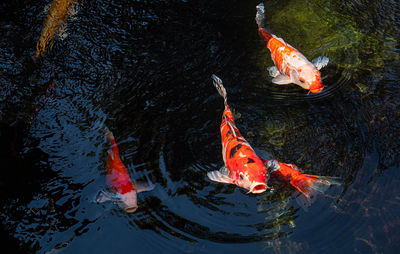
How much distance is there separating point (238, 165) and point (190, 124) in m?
1.21

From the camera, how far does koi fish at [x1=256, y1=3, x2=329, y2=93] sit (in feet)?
17.6

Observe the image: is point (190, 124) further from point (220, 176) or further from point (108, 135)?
point (108, 135)

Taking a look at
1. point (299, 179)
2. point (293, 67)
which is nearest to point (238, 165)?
point (299, 179)

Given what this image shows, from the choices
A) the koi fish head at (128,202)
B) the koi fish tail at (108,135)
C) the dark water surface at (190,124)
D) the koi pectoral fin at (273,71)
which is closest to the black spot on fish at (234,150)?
the dark water surface at (190,124)

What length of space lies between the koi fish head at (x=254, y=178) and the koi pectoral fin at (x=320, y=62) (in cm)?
243

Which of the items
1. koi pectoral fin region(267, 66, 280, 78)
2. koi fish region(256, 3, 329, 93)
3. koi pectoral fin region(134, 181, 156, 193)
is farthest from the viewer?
koi pectoral fin region(267, 66, 280, 78)

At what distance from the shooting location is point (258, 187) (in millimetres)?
4156

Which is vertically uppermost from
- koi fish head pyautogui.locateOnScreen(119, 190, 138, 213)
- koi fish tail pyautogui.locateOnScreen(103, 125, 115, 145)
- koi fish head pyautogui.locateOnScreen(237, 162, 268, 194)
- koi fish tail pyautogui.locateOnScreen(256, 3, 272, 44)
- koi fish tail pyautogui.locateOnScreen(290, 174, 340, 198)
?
koi fish tail pyautogui.locateOnScreen(256, 3, 272, 44)

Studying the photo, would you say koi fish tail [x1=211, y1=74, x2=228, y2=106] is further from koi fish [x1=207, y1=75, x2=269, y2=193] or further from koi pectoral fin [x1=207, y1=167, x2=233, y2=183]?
koi pectoral fin [x1=207, y1=167, x2=233, y2=183]

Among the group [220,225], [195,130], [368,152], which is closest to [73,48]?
[195,130]

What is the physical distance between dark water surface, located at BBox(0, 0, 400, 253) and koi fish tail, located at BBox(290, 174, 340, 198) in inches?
6.1

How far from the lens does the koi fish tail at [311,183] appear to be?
4246mm

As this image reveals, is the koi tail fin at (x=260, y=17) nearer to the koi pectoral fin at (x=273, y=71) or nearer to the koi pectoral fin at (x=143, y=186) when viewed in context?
the koi pectoral fin at (x=273, y=71)

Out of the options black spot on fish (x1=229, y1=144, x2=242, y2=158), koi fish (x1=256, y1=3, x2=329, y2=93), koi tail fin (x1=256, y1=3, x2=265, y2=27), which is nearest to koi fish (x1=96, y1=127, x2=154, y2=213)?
black spot on fish (x1=229, y1=144, x2=242, y2=158)
